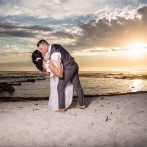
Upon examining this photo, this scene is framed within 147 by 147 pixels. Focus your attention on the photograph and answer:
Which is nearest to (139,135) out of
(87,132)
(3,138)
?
(87,132)

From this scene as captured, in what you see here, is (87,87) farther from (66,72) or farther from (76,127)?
(76,127)

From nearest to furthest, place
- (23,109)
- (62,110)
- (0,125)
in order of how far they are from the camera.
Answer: (0,125), (62,110), (23,109)

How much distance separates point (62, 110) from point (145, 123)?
7.96 feet

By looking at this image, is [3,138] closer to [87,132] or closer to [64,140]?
[64,140]

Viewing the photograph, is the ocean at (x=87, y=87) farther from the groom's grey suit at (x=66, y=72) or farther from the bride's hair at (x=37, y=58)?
the bride's hair at (x=37, y=58)

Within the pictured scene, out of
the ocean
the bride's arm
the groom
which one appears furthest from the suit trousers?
the ocean

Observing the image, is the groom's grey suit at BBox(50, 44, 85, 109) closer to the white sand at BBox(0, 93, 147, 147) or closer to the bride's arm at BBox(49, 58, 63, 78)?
the bride's arm at BBox(49, 58, 63, 78)

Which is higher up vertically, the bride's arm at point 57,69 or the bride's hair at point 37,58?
the bride's hair at point 37,58

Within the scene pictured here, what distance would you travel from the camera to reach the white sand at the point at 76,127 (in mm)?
6512

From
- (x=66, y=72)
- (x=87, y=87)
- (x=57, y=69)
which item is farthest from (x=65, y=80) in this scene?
(x=87, y=87)

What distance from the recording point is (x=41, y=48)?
7590mm

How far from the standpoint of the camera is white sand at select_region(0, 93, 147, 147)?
651 centimetres

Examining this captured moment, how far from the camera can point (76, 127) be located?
7184 millimetres

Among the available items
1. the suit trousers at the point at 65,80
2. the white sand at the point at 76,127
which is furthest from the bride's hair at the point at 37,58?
the white sand at the point at 76,127
